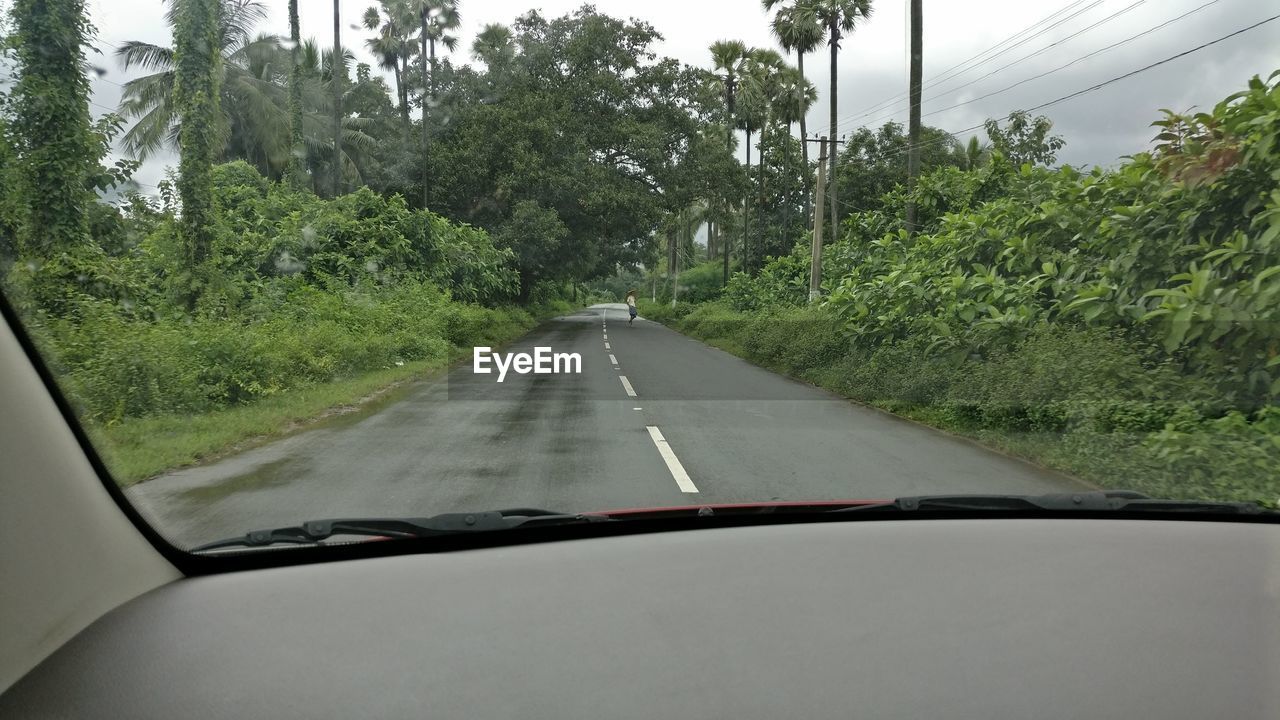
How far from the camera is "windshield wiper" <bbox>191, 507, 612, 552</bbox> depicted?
2434 mm

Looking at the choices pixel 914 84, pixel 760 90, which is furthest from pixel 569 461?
pixel 760 90

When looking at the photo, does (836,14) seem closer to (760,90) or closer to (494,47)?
(760,90)

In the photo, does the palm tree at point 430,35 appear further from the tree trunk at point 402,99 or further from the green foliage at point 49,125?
the green foliage at point 49,125

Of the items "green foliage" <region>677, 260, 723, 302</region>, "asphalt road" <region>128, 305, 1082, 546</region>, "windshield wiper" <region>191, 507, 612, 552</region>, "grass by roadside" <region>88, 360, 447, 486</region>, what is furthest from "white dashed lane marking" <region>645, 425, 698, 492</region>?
"green foliage" <region>677, 260, 723, 302</region>

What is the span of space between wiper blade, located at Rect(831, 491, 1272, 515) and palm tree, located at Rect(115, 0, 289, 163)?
3.31m

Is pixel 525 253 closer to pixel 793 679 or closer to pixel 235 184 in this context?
pixel 793 679

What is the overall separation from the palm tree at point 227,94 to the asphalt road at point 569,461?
1.83m

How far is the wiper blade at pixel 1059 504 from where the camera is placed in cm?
298

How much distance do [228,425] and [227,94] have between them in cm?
703

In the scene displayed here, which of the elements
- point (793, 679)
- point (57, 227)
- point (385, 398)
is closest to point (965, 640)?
point (793, 679)

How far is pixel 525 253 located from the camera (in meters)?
9.55

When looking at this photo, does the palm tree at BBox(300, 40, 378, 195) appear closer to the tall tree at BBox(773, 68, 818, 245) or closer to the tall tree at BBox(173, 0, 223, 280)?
the tall tree at BBox(173, 0, 223, 280)
